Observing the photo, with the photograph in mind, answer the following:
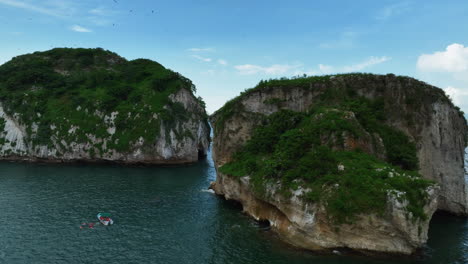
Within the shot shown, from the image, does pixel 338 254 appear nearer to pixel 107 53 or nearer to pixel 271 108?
pixel 271 108

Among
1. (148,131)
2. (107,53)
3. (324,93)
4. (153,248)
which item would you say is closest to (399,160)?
(324,93)

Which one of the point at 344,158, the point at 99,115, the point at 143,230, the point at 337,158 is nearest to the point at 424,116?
the point at 344,158

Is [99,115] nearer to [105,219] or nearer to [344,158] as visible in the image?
[105,219]

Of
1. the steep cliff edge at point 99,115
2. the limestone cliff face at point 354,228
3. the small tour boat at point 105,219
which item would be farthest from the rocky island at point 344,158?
the steep cliff edge at point 99,115

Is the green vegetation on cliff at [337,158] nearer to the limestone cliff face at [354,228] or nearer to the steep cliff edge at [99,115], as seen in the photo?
the limestone cliff face at [354,228]

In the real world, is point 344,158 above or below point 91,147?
above

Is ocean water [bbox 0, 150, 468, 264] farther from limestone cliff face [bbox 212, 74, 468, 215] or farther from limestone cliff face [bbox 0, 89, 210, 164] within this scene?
limestone cliff face [bbox 0, 89, 210, 164]
